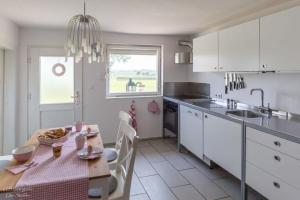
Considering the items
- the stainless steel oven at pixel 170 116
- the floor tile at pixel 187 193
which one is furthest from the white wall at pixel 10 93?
the floor tile at pixel 187 193

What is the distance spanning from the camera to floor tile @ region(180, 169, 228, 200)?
2.52m

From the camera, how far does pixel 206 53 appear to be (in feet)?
11.5

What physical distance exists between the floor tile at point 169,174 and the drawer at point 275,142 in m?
1.07

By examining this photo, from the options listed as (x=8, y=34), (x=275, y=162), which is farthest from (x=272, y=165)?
(x=8, y=34)

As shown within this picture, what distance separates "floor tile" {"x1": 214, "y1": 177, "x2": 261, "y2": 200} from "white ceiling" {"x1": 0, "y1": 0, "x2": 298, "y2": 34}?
6.83ft

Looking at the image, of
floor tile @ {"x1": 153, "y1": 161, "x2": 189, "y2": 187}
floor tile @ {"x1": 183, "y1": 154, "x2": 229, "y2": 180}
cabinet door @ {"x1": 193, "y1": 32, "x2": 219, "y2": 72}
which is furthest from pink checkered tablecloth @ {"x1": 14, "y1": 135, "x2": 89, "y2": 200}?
cabinet door @ {"x1": 193, "y1": 32, "x2": 219, "y2": 72}

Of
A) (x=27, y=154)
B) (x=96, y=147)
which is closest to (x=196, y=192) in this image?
(x=96, y=147)

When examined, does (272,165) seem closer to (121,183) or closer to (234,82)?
(121,183)

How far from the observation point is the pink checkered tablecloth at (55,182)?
53.3 inches

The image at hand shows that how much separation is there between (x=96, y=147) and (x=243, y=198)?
1.56 meters

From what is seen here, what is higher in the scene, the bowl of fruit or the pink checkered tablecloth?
the bowl of fruit

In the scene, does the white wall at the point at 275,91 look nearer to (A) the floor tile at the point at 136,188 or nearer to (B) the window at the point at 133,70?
(B) the window at the point at 133,70

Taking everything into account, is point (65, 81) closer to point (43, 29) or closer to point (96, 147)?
point (43, 29)

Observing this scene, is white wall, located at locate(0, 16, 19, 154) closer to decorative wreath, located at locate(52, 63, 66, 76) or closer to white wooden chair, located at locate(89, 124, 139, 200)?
decorative wreath, located at locate(52, 63, 66, 76)
